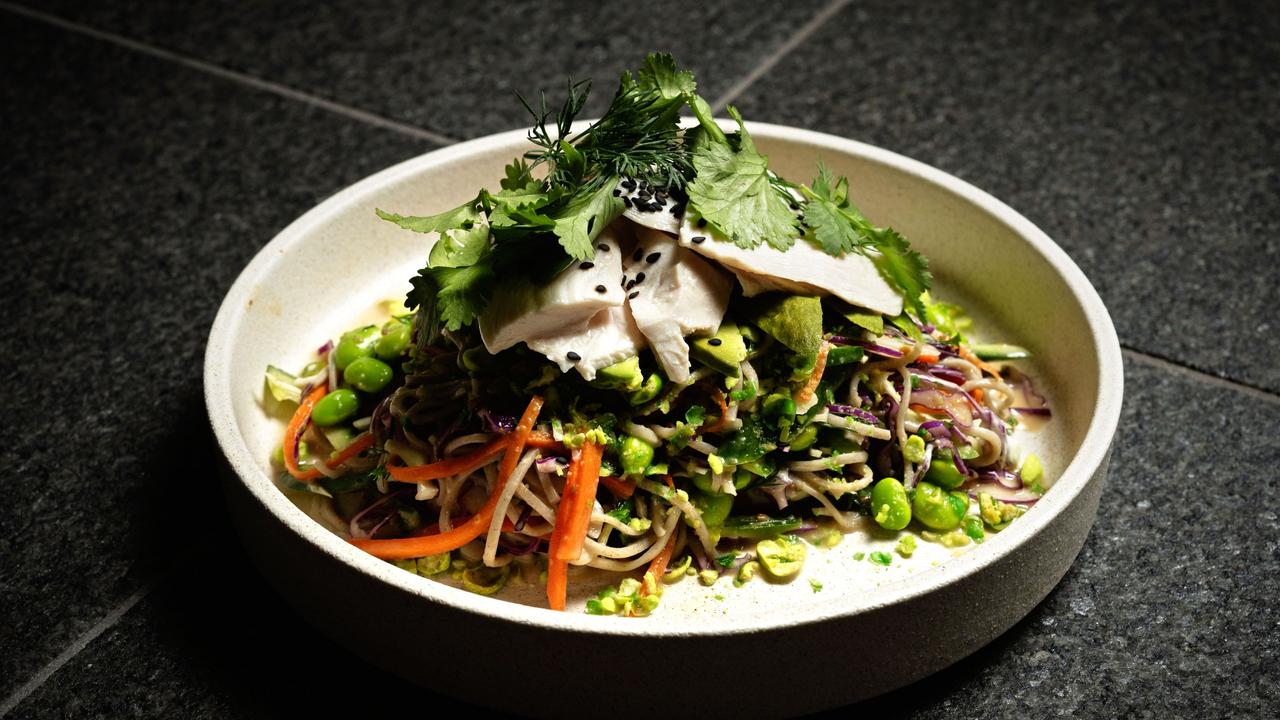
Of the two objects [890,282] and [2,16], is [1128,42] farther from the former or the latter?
[2,16]

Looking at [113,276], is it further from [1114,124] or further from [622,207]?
[1114,124]

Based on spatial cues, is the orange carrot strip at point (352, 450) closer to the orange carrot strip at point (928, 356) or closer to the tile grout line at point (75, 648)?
the tile grout line at point (75, 648)

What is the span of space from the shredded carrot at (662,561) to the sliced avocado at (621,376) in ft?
0.95

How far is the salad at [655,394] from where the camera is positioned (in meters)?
2.01

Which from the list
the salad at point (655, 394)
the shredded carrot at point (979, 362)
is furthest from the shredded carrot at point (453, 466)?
the shredded carrot at point (979, 362)

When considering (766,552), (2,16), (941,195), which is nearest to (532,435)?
(766,552)

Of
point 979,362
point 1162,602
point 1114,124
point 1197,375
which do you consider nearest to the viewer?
point 1162,602

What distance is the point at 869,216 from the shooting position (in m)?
2.77

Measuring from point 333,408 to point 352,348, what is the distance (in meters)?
0.15

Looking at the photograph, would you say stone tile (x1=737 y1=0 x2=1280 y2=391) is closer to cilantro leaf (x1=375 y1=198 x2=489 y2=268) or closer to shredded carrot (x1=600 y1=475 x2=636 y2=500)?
shredded carrot (x1=600 y1=475 x2=636 y2=500)

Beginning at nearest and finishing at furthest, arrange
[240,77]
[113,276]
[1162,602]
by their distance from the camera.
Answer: [1162,602], [113,276], [240,77]

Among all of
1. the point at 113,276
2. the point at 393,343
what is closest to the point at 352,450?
the point at 393,343

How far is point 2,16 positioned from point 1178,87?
376 cm

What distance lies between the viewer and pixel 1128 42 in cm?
392
